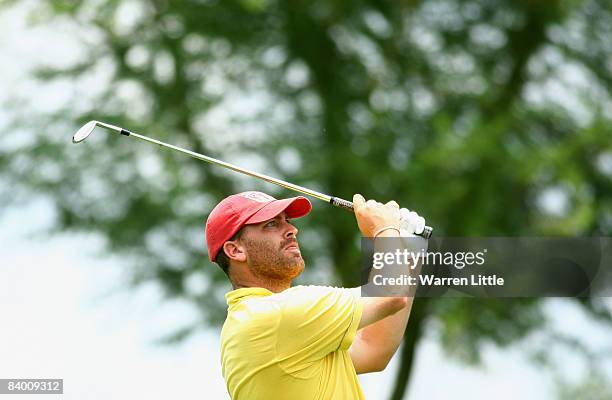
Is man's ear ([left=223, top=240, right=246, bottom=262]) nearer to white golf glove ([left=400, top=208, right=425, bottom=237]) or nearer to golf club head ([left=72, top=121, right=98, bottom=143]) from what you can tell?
white golf glove ([left=400, top=208, right=425, bottom=237])

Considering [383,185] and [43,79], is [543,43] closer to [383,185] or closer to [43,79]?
[383,185]

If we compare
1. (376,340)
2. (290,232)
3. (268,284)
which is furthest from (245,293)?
(376,340)

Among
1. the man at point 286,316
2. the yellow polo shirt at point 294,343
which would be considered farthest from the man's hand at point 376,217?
the yellow polo shirt at point 294,343

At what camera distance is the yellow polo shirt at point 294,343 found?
3559 mm

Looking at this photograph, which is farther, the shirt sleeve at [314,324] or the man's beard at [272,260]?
the man's beard at [272,260]

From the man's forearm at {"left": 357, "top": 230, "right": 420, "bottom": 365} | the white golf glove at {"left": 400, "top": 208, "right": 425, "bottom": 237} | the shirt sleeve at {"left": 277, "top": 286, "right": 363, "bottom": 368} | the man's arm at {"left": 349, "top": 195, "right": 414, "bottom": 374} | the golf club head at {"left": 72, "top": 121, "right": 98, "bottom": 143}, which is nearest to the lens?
the shirt sleeve at {"left": 277, "top": 286, "right": 363, "bottom": 368}

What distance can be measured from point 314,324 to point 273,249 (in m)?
0.36

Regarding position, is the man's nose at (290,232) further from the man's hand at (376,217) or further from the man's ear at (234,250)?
the man's hand at (376,217)

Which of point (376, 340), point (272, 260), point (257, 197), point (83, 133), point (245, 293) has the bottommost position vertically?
point (376, 340)

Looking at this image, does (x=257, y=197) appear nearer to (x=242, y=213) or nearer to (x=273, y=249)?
(x=242, y=213)

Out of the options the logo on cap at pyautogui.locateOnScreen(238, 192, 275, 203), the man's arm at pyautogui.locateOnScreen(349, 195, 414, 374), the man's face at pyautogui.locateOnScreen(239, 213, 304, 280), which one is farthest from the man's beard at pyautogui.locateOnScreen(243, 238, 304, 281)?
the man's arm at pyautogui.locateOnScreen(349, 195, 414, 374)

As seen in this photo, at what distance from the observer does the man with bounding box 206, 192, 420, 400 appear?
356cm

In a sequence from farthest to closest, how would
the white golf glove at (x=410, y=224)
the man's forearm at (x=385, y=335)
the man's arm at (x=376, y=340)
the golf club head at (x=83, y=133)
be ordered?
1. the golf club head at (x=83, y=133)
2. the man's forearm at (x=385, y=335)
3. the man's arm at (x=376, y=340)
4. the white golf glove at (x=410, y=224)

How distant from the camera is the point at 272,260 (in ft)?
12.5
